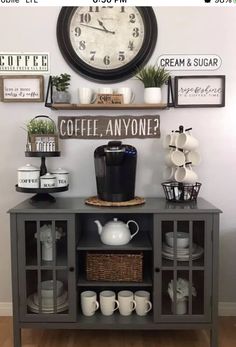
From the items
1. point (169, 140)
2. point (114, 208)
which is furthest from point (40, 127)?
point (169, 140)

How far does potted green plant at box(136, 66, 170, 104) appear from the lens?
2.10 m

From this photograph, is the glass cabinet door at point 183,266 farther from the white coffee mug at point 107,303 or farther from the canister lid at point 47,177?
the canister lid at point 47,177

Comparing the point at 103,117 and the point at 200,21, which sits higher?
the point at 200,21

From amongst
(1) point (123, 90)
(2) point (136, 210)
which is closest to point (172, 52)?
(1) point (123, 90)

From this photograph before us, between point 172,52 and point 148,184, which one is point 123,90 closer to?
point 172,52

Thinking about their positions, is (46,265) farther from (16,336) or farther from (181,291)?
(181,291)

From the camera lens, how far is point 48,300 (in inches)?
75.6

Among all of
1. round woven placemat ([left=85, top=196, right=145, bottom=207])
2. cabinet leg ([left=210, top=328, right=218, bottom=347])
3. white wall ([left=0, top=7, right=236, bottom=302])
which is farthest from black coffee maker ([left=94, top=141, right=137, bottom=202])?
cabinet leg ([left=210, top=328, right=218, bottom=347])

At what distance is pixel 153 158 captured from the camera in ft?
7.41

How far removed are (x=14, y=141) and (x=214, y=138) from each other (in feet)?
4.07

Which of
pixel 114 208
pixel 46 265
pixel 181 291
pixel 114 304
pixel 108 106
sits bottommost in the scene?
pixel 114 304

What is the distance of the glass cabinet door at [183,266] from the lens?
1.85 m

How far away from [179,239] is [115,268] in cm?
38

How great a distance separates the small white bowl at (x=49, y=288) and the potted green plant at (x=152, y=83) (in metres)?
1.12
